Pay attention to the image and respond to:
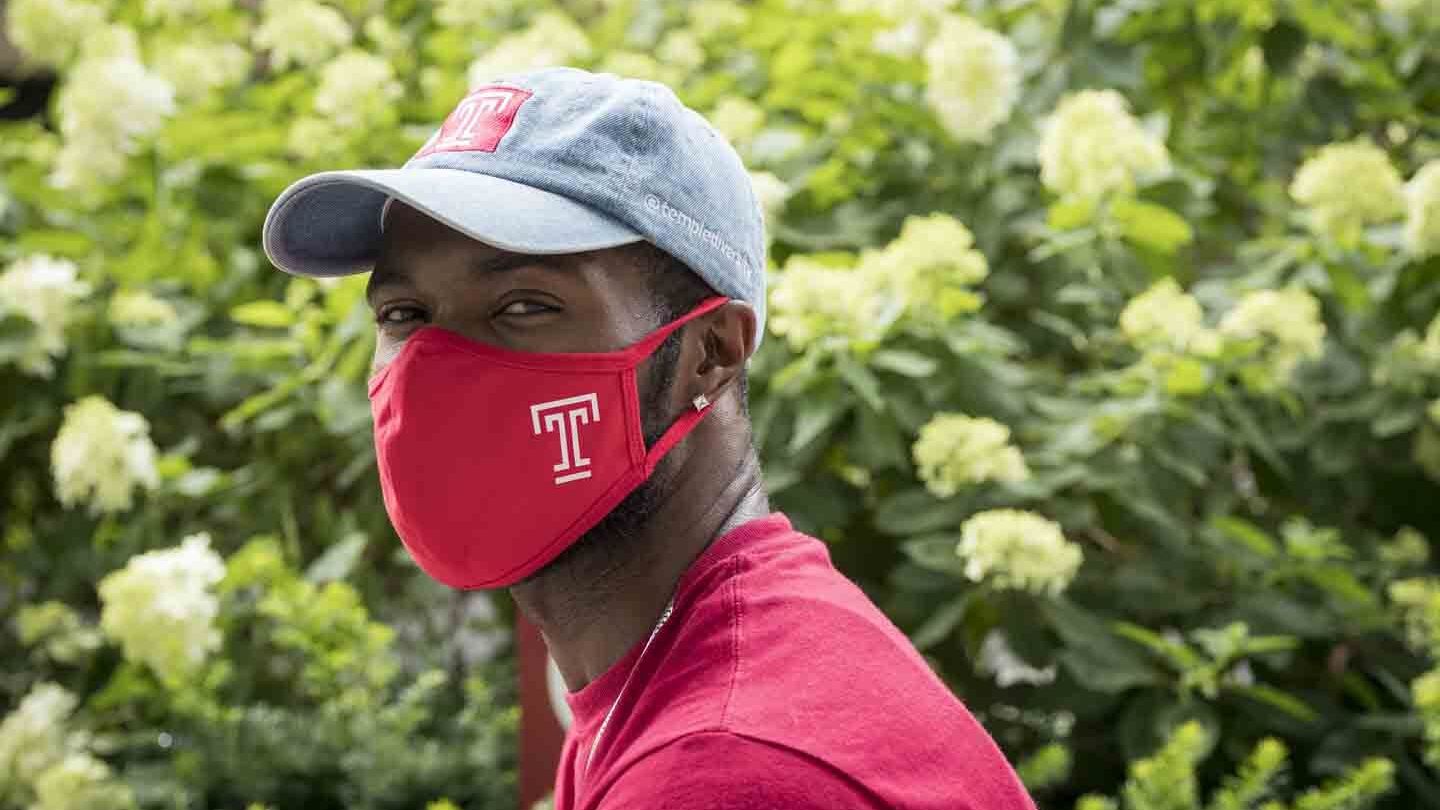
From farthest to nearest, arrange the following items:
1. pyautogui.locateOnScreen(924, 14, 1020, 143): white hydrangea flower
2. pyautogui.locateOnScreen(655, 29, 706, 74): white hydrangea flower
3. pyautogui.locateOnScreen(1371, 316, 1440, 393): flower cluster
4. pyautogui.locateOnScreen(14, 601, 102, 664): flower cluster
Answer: pyautogui.locateOnScreen(655, 29, 706, 74): white hydrangea flower < pyautogui.locateOnScreen(14, 601, 102, 664): flower cluster < pyautogui.locateOnScreen(924, 14, 1020, 143): white hydrangea flower < pyautogui.locateOnScreen(1371, 316, 1440, 393): flower cluster

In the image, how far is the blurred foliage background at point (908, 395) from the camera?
2992 mm

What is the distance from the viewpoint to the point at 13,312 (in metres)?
3.48

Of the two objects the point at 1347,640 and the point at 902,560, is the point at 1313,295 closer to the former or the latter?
the point at 1347,640

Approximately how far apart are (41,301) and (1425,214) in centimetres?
292

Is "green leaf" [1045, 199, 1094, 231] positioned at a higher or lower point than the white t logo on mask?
lower

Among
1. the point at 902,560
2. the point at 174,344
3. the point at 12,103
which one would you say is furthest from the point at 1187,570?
the point at 12,103

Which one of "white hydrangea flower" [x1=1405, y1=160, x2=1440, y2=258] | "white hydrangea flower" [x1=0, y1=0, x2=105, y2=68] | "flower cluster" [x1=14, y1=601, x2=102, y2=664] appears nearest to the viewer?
"white hydrangea flower" [x1=1405, y1=160, x2=1440, y2=258]

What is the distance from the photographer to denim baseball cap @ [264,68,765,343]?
1.43 m

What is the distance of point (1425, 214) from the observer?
10.2 feet

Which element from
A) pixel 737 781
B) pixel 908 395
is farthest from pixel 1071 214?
pixel 737 781

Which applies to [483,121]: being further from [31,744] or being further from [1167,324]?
[31,744]

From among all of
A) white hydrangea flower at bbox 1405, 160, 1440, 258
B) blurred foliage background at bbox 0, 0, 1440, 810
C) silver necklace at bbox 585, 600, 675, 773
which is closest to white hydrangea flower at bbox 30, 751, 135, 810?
blurred foliage background at bbox 0, 0, 1440, 810

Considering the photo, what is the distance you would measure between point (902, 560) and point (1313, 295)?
1.06m

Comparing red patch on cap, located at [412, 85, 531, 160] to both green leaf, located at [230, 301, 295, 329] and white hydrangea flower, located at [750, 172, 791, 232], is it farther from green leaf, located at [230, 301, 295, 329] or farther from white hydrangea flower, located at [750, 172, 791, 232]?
green leaf, located at [230, 301, 295, 329]
